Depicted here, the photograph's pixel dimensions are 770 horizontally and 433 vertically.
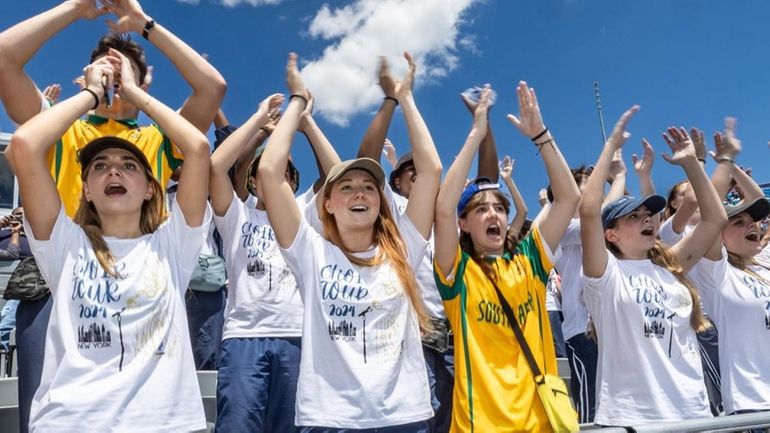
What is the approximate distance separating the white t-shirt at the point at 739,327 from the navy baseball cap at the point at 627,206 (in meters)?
0.61

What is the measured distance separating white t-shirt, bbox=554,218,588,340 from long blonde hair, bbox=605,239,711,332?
91 centimetres

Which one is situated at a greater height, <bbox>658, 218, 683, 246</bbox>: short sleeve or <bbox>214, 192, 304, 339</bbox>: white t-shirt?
<bbox>658, 218, 683, 246</bbox>: short sleeve

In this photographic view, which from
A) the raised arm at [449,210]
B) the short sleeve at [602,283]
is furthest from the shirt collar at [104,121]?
the short sleeve at [602,283]

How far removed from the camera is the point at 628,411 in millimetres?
3209

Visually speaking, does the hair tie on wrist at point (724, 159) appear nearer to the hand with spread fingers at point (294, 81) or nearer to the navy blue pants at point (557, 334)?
the navy blue pants at point (557, 334)

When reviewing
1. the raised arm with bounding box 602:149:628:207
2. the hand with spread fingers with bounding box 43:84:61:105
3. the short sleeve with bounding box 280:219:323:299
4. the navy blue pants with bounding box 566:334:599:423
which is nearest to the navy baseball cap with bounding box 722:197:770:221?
the raised arm with bounding box 602:149:628:207

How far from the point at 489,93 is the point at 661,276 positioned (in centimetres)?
149

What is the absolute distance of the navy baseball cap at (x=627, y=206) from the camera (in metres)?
3.77

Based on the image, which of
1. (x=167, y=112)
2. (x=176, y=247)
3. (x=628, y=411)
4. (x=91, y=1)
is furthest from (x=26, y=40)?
(x=628, y=411)

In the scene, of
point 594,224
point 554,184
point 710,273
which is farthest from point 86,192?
point 710,273

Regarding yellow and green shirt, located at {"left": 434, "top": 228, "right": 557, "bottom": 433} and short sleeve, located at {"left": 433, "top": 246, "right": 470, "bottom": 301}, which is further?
short sleeve, located at {"left": 433, "top": 246, "right": 470, "bottom": 301}

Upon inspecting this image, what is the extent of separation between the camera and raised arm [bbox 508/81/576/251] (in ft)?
10.9

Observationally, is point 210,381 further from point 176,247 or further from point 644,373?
point 644,373

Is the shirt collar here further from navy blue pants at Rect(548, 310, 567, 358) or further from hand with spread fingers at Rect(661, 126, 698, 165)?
navy blue pants at Rect(548, 310, 567, 358)
